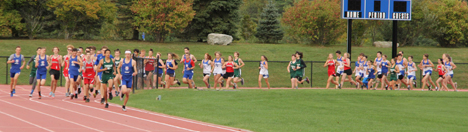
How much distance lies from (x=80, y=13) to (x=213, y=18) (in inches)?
487

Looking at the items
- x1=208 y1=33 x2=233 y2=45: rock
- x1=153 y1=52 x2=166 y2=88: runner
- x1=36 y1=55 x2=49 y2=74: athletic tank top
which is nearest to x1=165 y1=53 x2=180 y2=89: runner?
x1=153 y1=52 x2=166 y2=88: runner

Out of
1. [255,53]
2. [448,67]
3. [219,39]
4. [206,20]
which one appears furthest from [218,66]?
[206,20]

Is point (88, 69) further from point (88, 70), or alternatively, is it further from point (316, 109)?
point (316, 109)

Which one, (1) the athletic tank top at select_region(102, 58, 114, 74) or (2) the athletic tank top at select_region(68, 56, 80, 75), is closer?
(1) the athletic tank top at select_region(102, 58, 114, 74)

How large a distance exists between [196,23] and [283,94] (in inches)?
1174

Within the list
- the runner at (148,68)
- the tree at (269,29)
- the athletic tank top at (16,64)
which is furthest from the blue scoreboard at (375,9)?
the tree at (269,29)

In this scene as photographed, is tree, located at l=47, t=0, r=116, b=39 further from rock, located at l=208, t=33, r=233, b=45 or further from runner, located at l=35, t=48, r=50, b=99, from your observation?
Answer: runner, located at l=35, t=48, r=50, b=99

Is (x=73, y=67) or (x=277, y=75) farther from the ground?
(x=73, y=67)

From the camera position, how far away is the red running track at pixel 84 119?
32.7 feet

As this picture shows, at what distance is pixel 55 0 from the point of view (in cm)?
3866

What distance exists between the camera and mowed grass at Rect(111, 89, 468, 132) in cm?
1037

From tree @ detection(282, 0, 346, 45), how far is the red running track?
102 feet

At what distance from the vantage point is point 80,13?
41625mm

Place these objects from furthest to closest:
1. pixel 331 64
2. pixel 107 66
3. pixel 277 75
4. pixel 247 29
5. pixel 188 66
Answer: pixel 247 29
pixel 277 75
pixel 331 64
pixel 188 66
pixel 107 66
